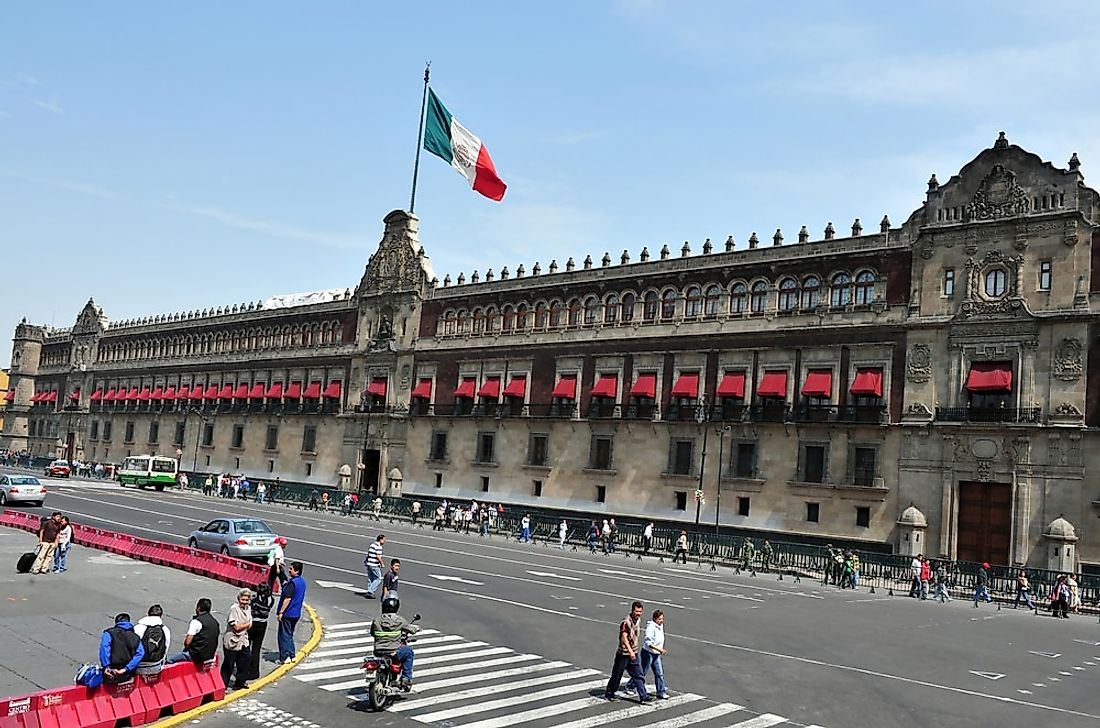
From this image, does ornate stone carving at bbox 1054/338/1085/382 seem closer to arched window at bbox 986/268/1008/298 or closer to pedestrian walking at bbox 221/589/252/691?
arched window at bbox 986/268/1008/298

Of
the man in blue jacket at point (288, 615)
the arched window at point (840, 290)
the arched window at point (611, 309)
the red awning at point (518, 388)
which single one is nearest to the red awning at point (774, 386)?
the arched window at point (840, 290)

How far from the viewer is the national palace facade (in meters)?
40.8

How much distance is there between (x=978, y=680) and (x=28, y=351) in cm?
12468

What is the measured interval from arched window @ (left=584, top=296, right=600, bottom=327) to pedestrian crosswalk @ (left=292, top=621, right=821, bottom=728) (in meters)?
40.0

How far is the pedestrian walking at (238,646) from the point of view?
1455 centimetres

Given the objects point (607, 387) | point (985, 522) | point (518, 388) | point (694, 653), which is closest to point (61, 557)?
point (694, 653)

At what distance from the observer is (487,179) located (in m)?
52.4

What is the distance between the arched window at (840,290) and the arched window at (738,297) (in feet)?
15.8

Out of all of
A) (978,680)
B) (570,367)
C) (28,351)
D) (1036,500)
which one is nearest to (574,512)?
(570,367)

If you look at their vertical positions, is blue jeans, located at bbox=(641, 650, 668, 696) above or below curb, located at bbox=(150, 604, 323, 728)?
above

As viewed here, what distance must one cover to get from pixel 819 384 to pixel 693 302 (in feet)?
31.1

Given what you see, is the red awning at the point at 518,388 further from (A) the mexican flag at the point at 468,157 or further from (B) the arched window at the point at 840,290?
(B) the arched window at the point at 840,290

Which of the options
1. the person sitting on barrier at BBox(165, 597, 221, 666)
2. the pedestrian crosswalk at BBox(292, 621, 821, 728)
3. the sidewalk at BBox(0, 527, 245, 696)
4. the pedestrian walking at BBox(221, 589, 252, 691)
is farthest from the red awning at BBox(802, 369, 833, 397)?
the person sitting on barrier at BBox(165, 597, 221, 666)

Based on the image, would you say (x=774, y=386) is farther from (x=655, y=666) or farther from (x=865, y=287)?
(x=655, y=666)
